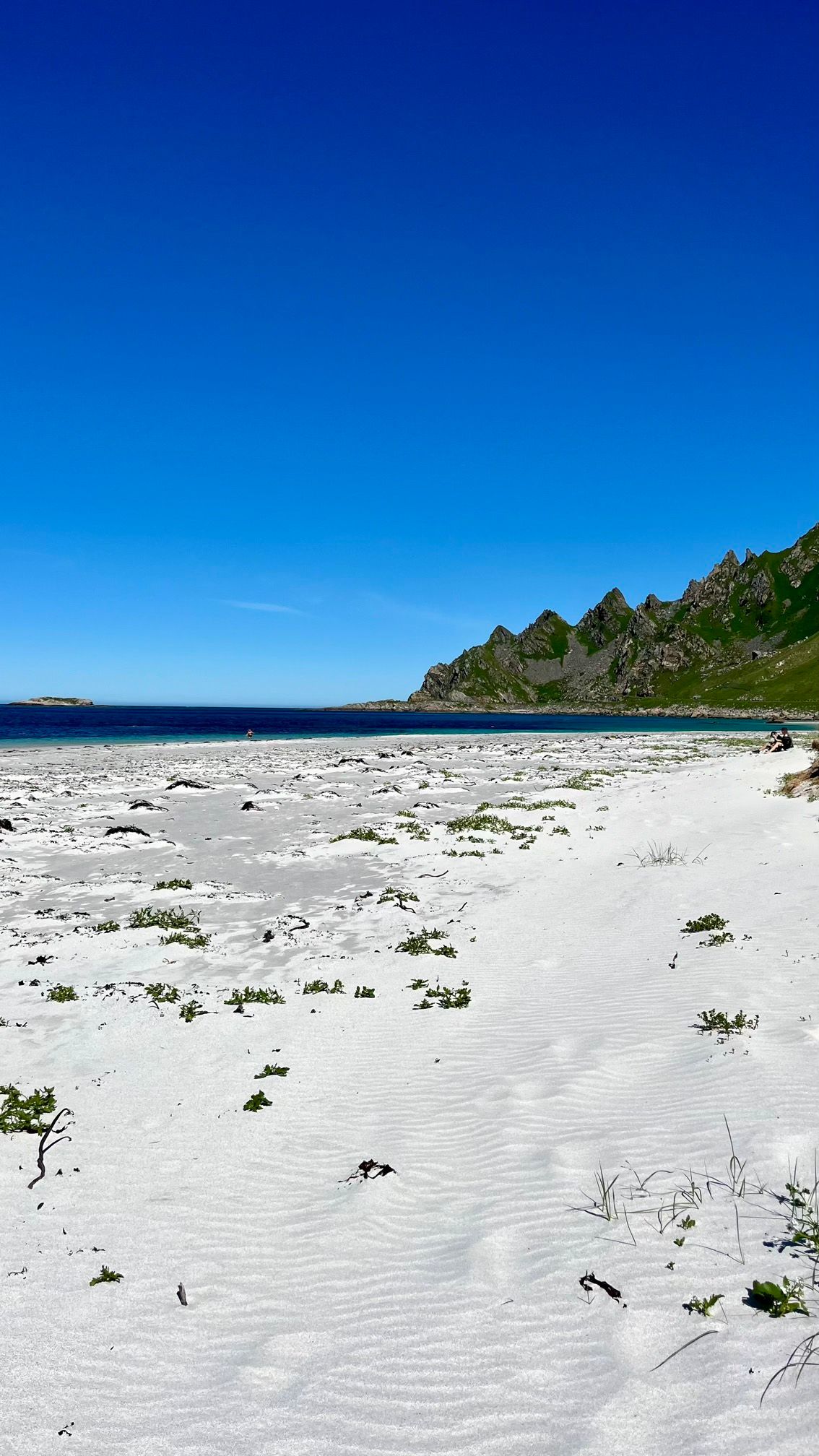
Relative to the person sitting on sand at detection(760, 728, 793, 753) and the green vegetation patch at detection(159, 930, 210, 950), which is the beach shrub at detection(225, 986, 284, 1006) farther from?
the person sitting on sand at detection(760, 728, 793, 753)

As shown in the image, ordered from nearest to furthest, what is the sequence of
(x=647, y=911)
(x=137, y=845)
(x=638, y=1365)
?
(x=638, y=1365), (x=647, y=911), (x=137, y=845)

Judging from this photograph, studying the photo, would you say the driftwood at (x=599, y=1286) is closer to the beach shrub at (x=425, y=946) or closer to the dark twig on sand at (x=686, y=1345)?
the dark twig on sand at (x=686, y=1345)

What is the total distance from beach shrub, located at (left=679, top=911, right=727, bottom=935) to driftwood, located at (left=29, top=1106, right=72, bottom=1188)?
1199 cm

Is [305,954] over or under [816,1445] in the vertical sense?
under

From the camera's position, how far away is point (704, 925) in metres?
14.4

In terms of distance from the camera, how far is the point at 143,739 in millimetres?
87188

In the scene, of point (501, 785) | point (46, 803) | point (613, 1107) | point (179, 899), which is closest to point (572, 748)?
point (501, 785)

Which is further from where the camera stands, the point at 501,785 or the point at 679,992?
the point at 501,785

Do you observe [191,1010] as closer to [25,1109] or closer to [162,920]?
[25,1109]

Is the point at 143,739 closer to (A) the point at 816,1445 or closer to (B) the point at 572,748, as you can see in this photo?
(B) the point at 572,748

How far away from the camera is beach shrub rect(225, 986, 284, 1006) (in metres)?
11.5

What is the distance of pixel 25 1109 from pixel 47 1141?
2.51 ft

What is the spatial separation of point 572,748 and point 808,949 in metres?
60.2

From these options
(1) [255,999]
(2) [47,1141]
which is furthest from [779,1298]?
(1) [255,999]
